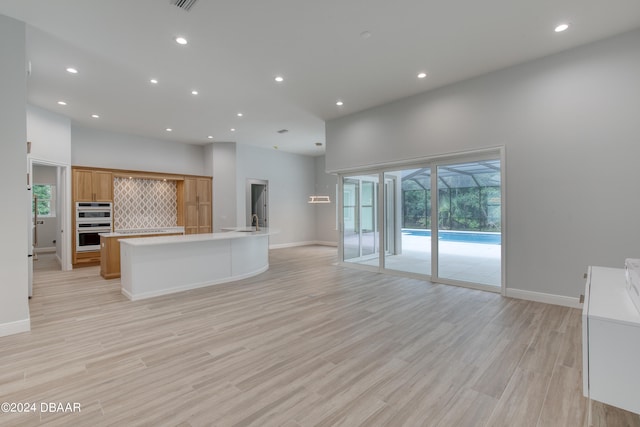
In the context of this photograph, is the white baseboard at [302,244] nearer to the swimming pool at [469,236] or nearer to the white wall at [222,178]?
the white wall at [222,178]

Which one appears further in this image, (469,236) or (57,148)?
(57,148)

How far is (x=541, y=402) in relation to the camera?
2035 mm

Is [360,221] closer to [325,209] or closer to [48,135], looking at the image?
[325,209]

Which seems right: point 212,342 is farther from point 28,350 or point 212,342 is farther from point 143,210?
point 143,210

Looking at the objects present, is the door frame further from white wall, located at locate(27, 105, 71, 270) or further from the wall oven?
the wall oven

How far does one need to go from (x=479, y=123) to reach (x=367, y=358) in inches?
157

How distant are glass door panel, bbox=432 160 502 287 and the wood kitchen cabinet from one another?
22.2 feet

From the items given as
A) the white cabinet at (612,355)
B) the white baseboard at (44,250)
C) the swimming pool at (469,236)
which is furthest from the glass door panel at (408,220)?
the white baseboard at (44,250)

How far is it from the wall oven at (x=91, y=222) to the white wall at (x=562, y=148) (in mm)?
7965

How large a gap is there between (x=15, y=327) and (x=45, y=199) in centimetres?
871

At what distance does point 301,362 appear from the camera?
8.37 ft

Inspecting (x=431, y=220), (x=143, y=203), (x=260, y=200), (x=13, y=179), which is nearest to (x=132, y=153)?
(x=143, y=203)

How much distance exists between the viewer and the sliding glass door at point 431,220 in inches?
190

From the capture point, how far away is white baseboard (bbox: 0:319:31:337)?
311 centimetres
